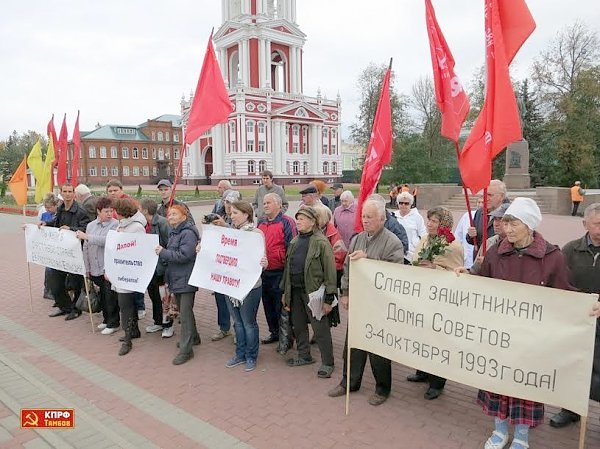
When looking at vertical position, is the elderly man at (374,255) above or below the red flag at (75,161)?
below

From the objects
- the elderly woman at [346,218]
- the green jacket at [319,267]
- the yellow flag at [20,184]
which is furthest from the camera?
the yellow flag at [20,184]

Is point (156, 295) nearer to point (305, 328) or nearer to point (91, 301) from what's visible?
point (91, 301)

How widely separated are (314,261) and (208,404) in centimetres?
177

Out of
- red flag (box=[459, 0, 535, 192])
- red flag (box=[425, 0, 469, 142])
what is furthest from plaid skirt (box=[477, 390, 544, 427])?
red flag (box=[425, 0, 469, 142])

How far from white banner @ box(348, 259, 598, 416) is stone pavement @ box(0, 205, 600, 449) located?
2.10 ft

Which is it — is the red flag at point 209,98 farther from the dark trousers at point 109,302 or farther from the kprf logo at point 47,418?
the kprf logo at point 47,418

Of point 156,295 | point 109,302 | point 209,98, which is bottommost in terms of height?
point 109,302

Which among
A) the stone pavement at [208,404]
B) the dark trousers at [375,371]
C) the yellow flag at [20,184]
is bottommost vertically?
the stone pavement at [208,404]

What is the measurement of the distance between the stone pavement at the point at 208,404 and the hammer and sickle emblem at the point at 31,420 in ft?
0.26

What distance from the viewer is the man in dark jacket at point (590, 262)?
3.54 m

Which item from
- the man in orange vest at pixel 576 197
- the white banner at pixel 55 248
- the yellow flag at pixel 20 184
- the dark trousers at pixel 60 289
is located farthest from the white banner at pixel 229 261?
the man in orange vest at pixel 576 197

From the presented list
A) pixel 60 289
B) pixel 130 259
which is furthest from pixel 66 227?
pixel 130 259

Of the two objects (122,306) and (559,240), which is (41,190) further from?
(559,240)

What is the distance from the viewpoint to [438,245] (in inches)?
161
